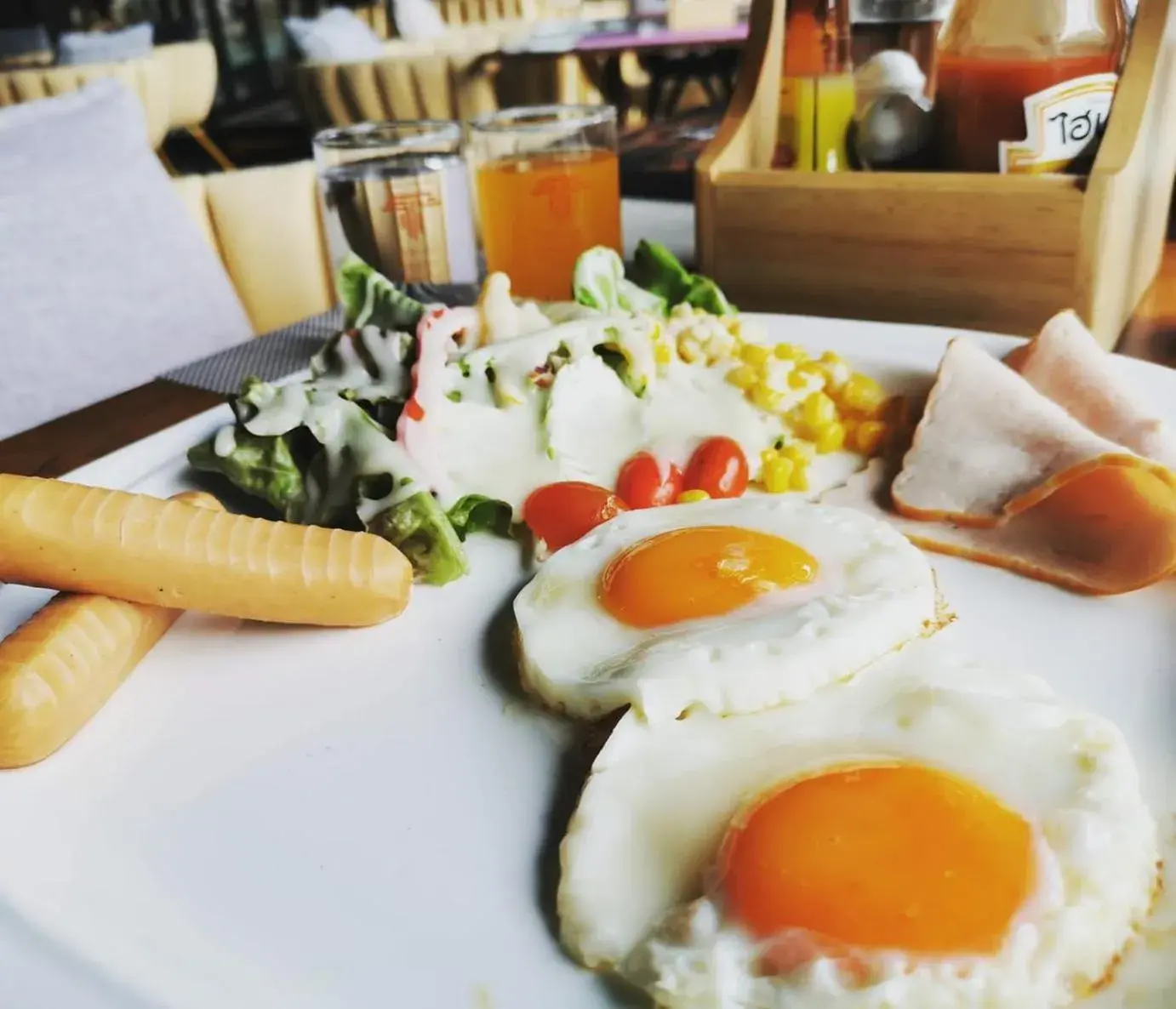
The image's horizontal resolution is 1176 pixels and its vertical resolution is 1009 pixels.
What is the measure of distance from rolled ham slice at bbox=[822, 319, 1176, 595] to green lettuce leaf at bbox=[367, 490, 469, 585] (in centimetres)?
64

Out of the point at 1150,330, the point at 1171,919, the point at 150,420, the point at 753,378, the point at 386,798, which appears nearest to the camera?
the point at 1171,919

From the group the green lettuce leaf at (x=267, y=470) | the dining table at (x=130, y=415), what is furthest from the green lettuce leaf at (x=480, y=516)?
the dining table at (x=130, y=415)

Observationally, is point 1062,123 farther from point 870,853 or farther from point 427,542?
point 870,853

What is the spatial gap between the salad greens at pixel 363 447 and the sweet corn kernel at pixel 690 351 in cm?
8

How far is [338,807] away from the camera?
110cm

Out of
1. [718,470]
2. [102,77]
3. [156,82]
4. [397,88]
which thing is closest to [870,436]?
[718,470]

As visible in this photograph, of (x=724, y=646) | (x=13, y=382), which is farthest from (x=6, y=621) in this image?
(x=13, y=382)

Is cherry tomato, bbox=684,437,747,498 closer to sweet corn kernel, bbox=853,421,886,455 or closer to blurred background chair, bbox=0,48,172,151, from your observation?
sweet corn kernel, bbox=853,421,886,455

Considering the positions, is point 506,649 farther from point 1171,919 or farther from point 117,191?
point 117,191

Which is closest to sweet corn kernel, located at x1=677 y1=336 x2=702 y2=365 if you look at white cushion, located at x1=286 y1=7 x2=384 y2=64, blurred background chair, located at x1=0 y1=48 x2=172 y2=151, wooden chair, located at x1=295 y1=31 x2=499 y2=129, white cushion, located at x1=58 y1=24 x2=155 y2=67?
blurred background chair, located at x1=0 y1=48 x2=172 y2=151

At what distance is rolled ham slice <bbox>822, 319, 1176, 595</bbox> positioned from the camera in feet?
4.55

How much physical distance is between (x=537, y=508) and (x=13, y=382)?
2334mm

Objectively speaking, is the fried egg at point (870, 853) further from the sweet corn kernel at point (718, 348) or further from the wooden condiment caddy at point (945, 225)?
the wooden condiment caddy at point (945, 225)

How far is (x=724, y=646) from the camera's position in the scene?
3.96 ft
